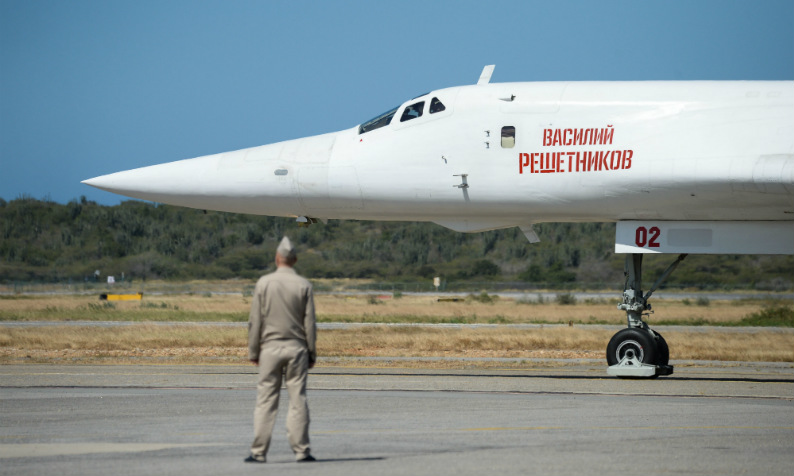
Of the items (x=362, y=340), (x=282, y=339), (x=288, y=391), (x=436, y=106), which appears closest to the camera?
(x=288, y=391)

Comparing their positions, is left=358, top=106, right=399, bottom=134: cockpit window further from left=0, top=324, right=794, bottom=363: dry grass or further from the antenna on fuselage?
left=0, top=324, right=794, bottom=363: dry grass

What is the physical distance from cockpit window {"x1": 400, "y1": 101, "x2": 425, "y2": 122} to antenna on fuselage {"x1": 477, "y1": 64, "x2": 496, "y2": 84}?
1019 millimetres

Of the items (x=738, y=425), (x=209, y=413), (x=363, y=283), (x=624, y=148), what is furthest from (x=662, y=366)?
(x=363, y=283)

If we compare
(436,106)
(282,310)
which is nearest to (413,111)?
(436,106)

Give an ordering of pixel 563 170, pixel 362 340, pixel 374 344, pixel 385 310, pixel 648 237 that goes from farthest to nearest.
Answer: pixel 385 310 → pixel 362 340 → pixel 374 344 → pixel 648 237 → pixel 563 170

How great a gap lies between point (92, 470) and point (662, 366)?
396 inches

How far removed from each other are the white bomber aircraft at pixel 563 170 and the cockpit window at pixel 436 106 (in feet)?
0.13

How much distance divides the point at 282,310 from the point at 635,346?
863 cm

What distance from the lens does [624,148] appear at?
50.1 feet

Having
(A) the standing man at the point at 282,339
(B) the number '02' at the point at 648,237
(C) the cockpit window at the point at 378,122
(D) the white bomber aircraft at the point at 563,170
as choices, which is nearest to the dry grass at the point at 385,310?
(D) the white bomber aircraft at the point at 563,170

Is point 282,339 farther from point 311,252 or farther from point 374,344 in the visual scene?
point 311,252

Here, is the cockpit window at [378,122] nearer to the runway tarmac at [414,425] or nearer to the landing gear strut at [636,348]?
the runway tarmac at [414,425]

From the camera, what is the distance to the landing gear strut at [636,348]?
15730mm

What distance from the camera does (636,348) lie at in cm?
1584
